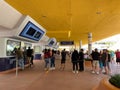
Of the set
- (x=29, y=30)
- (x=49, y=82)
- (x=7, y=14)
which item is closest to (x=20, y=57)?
(x=29, y=30)

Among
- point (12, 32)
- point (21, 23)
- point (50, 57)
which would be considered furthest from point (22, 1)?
point (50, 57)

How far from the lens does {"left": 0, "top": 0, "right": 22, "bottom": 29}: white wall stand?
9830 mm

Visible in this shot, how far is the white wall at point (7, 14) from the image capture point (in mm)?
9830

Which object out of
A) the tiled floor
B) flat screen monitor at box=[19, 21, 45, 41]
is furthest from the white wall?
the tiled floor

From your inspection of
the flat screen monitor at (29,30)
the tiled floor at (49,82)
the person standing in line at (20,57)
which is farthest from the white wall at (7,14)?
the tiled floor at (49,82)

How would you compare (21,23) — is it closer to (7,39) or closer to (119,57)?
(7,39)

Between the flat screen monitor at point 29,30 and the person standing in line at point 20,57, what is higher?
the flat screen monitor at point 29,30

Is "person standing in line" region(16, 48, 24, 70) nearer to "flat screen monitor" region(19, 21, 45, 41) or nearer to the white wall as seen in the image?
"flat screen monitor" region(19, 21, 45, 41)

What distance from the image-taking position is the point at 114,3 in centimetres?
1025

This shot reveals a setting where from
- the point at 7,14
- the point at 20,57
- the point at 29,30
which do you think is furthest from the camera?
the point at 29,30

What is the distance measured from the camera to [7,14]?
10992 millimetres

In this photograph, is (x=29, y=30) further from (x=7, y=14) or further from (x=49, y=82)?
(x=49, y=82)

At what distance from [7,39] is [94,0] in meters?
8.62

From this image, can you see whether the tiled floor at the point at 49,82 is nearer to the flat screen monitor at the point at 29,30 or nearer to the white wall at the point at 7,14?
the white wall at the point at 7,14
